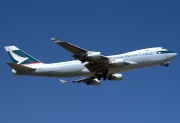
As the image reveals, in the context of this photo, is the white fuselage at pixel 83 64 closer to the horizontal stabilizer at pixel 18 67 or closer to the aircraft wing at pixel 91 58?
the horizontal stabilizer at pixel 18 67

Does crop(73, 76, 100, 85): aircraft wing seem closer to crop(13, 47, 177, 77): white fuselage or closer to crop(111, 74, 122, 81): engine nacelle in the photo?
crop(111, 74, 122, 81): engine nacelle

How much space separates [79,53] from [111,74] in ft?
37.3

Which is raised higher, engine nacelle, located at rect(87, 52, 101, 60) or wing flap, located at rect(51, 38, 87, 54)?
wing flap, located at rect(51, 38, 87, 54)

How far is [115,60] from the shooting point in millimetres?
67062

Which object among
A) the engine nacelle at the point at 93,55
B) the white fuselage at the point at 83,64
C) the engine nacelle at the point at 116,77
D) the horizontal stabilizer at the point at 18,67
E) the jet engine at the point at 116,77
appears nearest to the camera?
the engine nacelle at the point at 93,55

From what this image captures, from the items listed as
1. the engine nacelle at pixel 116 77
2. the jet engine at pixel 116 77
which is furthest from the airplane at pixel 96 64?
the engine nacelle at pixel 116 77

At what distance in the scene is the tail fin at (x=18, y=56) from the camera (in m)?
71.2

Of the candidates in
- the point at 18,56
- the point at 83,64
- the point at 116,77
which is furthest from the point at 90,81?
the point at 18,56

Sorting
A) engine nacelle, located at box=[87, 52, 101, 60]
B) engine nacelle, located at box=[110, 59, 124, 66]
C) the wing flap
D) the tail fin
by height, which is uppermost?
the tail fin

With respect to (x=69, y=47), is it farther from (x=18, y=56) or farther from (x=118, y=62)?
(x=18, y=56)

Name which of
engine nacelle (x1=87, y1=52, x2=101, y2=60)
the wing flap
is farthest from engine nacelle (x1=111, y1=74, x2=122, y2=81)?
the wing flap

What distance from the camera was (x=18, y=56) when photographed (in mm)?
72125

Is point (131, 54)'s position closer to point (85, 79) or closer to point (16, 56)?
point (85, 79)

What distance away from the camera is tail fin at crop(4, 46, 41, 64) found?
71.2 m
